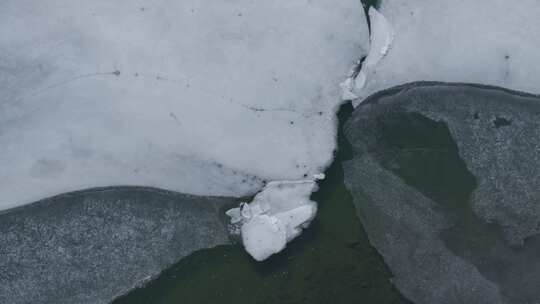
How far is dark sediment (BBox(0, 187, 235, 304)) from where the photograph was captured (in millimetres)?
5816

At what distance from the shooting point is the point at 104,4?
5816 mm

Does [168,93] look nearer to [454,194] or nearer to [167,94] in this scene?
[167,94]

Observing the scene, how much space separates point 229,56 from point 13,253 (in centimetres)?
316

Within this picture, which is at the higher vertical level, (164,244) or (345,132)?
(345,132)

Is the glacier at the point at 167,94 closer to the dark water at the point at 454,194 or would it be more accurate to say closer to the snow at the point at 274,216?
the snow at the point at 274,216

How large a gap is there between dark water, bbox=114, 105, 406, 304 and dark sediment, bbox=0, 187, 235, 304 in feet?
1.42

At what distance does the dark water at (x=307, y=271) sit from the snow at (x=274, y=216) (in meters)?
0.12

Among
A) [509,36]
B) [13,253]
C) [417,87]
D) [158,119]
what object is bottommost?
→ [13,253]

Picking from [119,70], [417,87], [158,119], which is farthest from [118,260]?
[417,87]

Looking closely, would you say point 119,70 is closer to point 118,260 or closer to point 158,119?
point 158,119

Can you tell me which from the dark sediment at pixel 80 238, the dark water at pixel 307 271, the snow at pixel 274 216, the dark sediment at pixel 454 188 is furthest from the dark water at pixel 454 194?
the dark sediment at pixel 80 238

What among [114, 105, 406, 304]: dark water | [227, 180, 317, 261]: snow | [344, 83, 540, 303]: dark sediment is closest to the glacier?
[227, 180, 317, 261]: snow

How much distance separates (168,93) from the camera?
5785 millimetres

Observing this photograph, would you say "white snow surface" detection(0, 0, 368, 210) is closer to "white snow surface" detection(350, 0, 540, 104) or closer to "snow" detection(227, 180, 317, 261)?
"snow" detection(227, 180, 317, 261)
